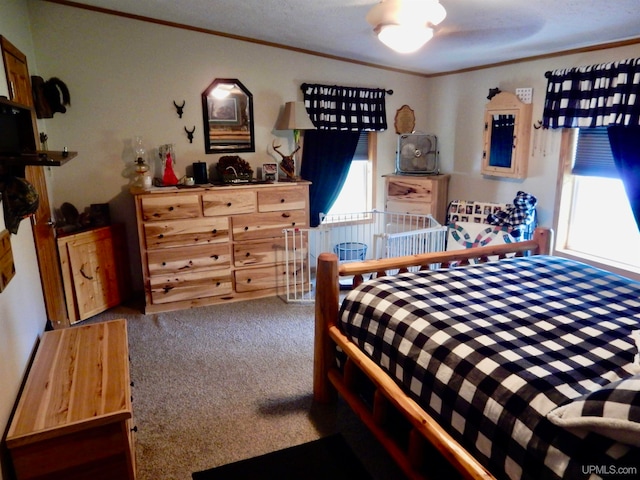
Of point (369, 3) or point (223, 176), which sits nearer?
point (369, 3)

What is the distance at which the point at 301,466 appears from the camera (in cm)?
196

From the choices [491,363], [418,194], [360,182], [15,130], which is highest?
[15,130]

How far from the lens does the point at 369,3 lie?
270 cm

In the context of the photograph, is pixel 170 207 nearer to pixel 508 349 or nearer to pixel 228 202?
pixel 228 202

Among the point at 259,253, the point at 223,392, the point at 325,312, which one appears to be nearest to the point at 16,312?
the point at 223,392

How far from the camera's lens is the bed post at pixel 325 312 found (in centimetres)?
214

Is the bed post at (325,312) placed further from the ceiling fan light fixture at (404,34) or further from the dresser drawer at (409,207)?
→ the dresser drawer at (409,207)

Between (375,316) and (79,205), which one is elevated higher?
(79,205)

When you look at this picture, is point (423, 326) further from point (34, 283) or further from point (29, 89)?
point (29, 89)

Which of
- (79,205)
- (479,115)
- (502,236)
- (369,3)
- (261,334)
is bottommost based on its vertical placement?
Answer: (261,334)

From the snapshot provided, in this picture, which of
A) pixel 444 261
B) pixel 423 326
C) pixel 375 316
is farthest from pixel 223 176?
pixel 423 326

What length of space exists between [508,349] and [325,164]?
3238 millimetres

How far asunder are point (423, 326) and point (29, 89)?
10.2 feet

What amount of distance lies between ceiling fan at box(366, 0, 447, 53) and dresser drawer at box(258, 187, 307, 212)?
1.77 metres
